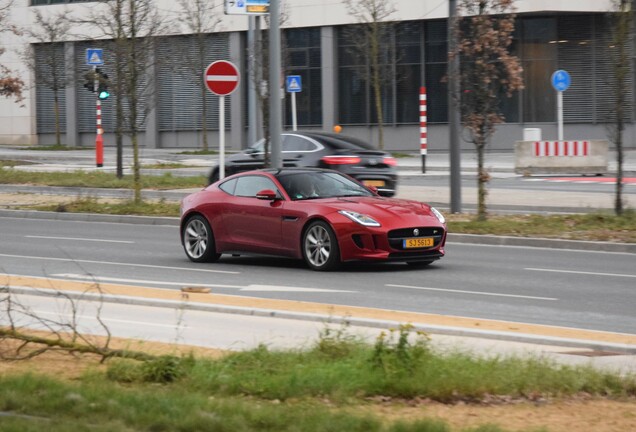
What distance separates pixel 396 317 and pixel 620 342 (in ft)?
7.42

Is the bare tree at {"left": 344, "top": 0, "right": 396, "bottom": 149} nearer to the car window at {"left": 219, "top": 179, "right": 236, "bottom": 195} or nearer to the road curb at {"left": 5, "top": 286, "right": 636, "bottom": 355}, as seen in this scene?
the car window at {"left": 219, "top": 179, "right": 236, "bottom": 195}

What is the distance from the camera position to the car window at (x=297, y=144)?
87.5 ft

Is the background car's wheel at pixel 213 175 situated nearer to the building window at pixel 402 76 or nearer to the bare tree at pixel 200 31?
the building window at pixel 402 76

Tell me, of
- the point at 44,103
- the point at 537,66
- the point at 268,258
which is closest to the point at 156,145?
the point at 44,103

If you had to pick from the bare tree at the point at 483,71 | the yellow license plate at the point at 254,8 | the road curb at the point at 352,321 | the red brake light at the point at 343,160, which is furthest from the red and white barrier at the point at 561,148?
the road curb at the point at 352,321

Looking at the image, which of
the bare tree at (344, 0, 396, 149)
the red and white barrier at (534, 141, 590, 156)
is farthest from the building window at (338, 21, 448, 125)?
the red and white barrier at (534, 141, 590, 156)

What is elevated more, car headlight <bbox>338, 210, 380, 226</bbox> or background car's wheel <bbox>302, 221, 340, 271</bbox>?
car headlight <bbox>338, 210, 380, 226</bbox>

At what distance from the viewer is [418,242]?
54.1 feet

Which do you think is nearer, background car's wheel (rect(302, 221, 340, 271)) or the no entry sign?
background car's wheel (rect(302, 221, 340, 271))

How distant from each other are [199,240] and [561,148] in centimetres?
2024

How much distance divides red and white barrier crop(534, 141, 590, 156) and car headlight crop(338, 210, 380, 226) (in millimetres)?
20864

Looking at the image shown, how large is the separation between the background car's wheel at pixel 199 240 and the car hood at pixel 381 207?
6.58 ft

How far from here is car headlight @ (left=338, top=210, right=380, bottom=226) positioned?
53.6 feet

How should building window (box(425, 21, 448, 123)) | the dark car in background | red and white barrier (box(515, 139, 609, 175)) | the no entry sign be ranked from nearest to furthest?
the dark car in background → the no entry sign → red and white barrier (box(515, 139, 609, 175)) → building window (box(425, 21, 448, 123))
